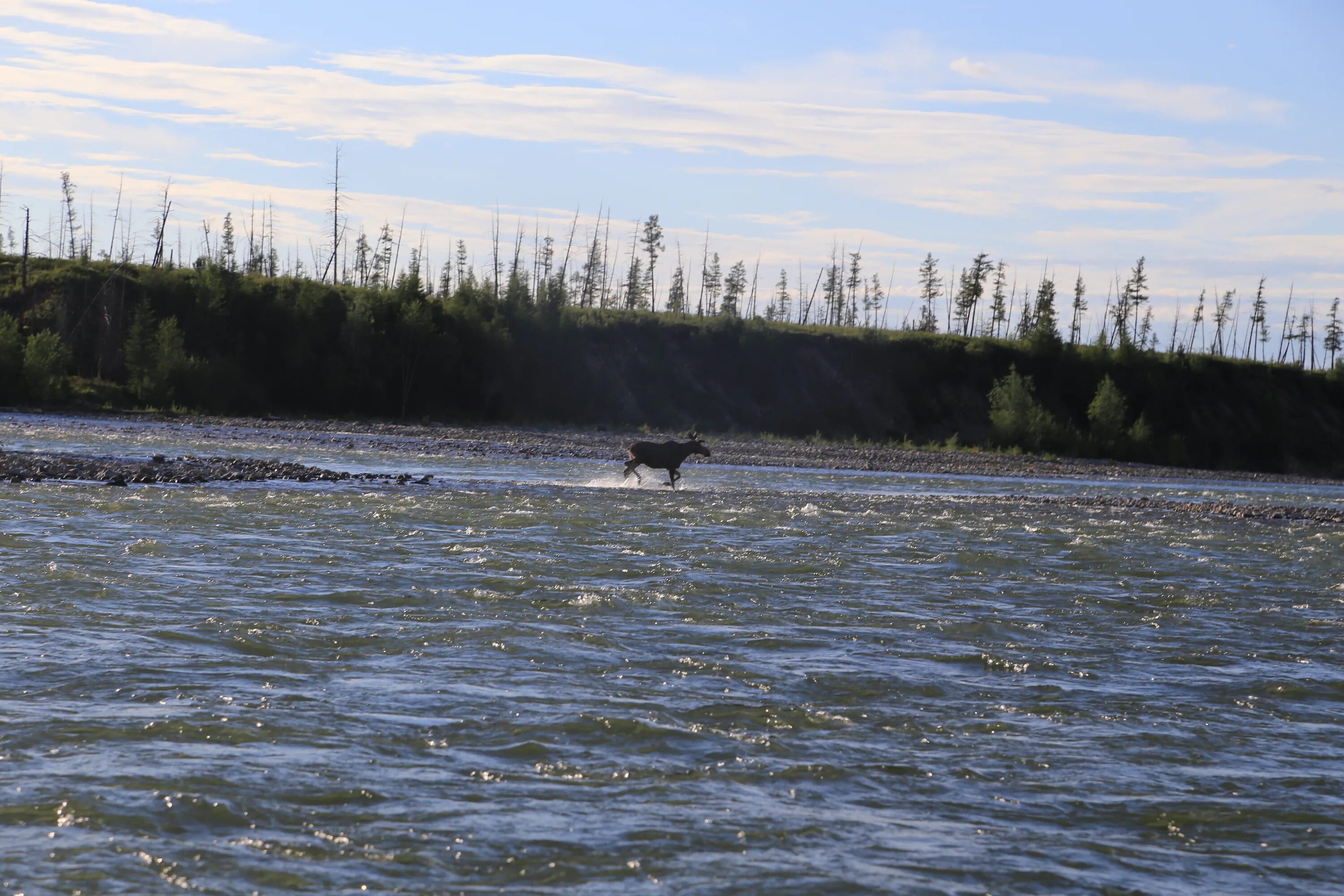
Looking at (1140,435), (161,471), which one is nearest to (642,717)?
(161,471)

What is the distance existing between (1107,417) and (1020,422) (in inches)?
274

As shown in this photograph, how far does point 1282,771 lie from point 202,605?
8.31 metres

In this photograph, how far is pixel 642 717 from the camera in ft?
25.0

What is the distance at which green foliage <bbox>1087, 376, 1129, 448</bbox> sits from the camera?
63125 mm

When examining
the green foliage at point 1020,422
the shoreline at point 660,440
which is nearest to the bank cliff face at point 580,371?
the green foliage at point 1020,422

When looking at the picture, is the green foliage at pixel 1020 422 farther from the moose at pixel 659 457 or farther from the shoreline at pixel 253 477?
the moose at pixel 659 457

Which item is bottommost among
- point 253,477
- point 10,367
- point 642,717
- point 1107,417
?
point 642,717

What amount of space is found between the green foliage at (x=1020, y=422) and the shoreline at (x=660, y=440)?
3.56m

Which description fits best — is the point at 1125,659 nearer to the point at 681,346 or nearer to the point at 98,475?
the point at 98,475

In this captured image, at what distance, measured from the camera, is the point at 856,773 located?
22.3 feet

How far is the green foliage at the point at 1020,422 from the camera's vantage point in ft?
196

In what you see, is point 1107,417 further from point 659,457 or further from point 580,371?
point 659,457

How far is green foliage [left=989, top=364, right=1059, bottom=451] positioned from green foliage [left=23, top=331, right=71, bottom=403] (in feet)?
138

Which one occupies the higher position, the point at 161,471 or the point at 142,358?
the point at 142,358
